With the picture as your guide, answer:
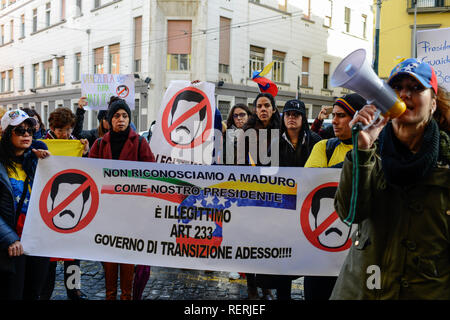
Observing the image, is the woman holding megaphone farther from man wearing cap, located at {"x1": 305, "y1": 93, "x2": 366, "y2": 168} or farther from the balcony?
the balcony

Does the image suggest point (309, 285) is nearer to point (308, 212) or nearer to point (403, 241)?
point (308, 212)

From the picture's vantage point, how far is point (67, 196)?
12.4 feet

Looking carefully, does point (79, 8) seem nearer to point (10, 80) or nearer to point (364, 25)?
point (10, 80)

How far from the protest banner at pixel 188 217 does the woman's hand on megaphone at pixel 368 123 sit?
157 cm

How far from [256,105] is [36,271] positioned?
9.59ft

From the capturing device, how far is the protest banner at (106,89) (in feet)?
30.5

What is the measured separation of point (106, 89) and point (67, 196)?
6.21 metres

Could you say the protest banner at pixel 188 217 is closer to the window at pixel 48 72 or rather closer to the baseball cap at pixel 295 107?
the baseball cap at pixel 295 107

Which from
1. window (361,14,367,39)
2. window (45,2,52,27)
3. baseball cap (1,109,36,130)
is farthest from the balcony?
window (45,2,52,27)

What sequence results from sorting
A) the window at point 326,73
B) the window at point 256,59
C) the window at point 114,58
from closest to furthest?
the window at point 256,59
the window at point 114,58
the window at point 326,73

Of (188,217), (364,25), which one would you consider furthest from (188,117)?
(364,25)

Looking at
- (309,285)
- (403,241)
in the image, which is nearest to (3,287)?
(309,285)

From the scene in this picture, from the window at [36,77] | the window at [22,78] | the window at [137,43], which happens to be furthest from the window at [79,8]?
the window at [22,78]

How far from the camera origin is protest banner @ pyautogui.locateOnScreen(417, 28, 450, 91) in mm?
6320
